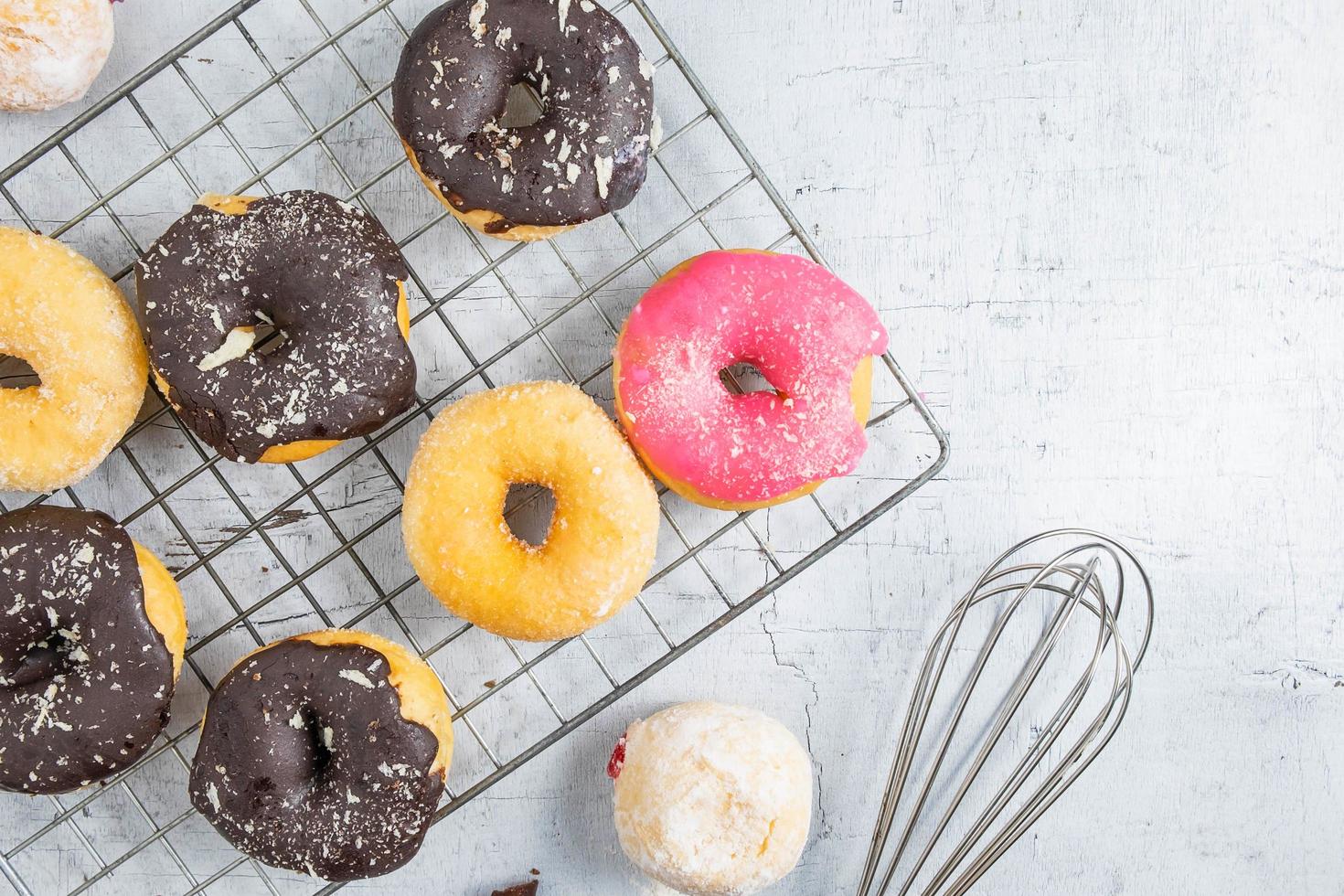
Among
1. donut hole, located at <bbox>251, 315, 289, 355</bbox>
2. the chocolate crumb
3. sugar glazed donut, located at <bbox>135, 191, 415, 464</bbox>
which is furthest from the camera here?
the chocolate crumb

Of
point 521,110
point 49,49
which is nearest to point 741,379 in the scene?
point 521,110

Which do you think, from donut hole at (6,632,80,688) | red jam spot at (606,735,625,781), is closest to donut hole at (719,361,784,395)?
red jam spot at (606,735,625,781)

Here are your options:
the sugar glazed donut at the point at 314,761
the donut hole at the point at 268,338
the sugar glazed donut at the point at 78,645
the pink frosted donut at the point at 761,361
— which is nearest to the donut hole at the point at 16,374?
the sugar glazed donut at the point at 78,645

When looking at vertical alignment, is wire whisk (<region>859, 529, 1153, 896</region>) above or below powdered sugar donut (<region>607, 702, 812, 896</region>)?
below

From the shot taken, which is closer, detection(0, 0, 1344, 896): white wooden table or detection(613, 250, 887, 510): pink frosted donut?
detection(613, 250, 887, 510): pink frosted donut

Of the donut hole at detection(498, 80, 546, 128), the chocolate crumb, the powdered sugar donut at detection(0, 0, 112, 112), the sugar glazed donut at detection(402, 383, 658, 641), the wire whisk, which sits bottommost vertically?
the wire whisk

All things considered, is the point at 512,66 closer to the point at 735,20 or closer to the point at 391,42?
the point at 391,42

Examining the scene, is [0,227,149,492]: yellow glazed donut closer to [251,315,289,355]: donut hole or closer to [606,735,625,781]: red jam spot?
[251,315,289,355]: donut hole
